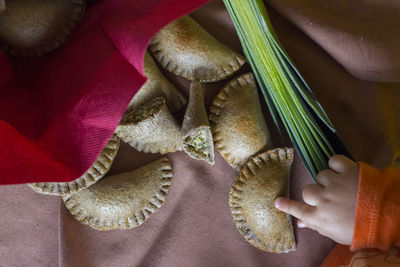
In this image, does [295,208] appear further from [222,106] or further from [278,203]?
[222,106]

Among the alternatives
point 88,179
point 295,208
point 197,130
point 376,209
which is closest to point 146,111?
point 197,130

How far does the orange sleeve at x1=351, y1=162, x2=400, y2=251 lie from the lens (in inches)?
44.0

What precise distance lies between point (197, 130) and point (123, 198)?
33 centimetres

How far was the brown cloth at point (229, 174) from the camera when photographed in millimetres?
1357

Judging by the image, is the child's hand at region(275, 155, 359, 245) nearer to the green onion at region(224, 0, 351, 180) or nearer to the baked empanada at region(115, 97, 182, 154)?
the green onion at region(224, 0, 351, 180)

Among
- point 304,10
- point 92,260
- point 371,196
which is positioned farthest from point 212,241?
point 304,10

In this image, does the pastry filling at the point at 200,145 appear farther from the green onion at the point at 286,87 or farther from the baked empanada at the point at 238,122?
the green onion at the point at 286,87

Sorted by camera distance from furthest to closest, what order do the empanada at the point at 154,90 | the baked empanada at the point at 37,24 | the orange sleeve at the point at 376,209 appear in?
the empanada at the point at 154,90 → the baked empanada at the point at 37,24 → the orange sleeve at the point at 376,209

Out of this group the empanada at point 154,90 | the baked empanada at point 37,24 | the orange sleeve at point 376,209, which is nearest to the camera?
the orange sleeve at point 376,209

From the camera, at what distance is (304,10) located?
1380 millimetres

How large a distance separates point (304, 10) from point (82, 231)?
99 centimetres

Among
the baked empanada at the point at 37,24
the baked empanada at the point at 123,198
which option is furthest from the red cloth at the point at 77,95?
the baked empanada at the point at 123,198

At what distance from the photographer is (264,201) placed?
4.49 ft

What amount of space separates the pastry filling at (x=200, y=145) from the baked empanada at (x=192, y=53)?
0.21 m
